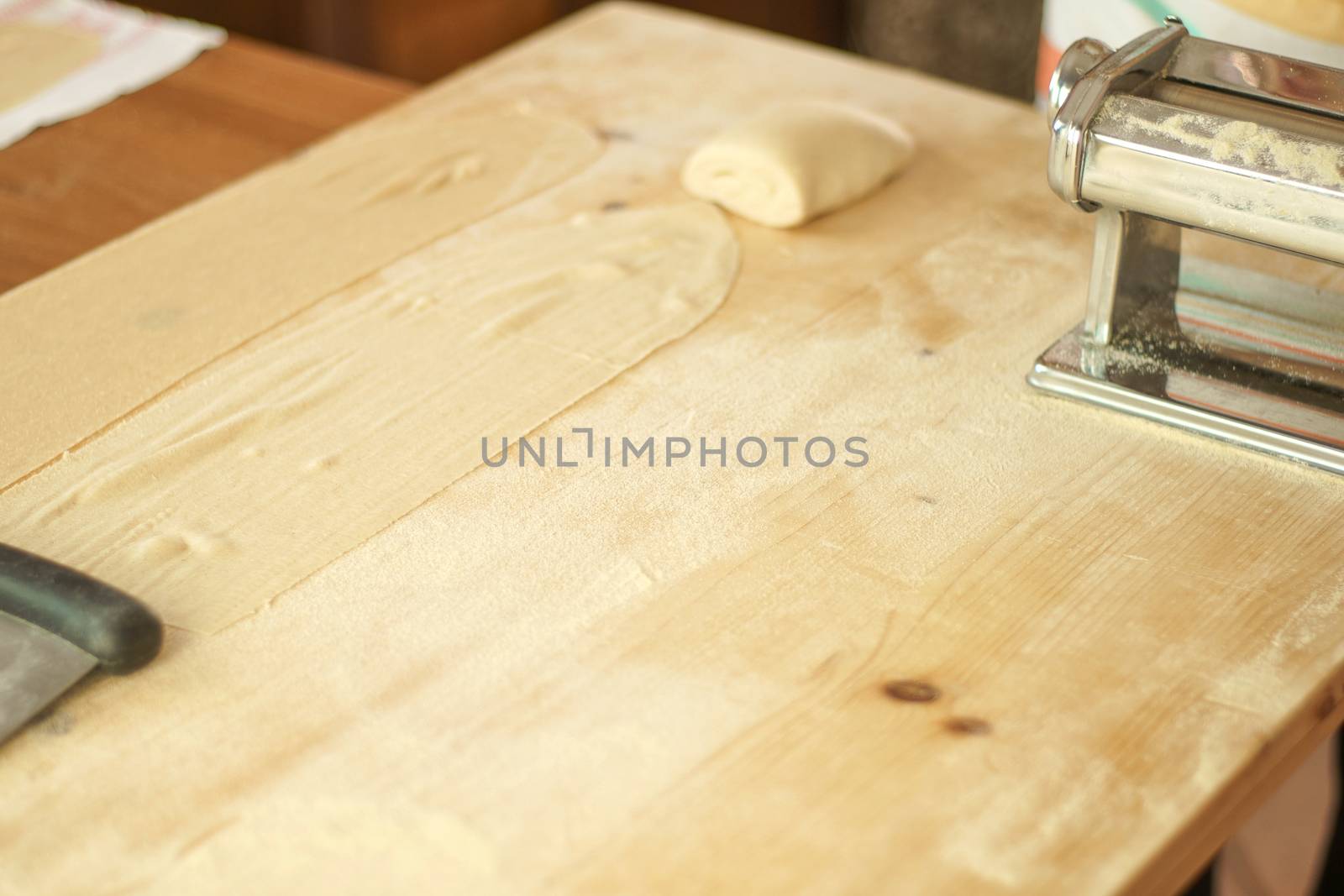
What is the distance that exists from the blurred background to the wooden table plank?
0.86 meters

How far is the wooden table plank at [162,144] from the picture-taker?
1064 mm

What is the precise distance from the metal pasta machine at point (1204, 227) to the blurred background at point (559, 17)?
165 centimetres

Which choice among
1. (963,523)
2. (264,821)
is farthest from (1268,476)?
(264,821)

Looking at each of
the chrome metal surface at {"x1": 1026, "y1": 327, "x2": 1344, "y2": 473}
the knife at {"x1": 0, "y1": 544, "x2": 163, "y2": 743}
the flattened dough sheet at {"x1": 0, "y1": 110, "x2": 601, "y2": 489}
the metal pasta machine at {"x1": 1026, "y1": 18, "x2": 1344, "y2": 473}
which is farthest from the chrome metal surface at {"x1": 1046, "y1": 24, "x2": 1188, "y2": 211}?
the knife at {"x1": 0, "y1": 544, "x2": 163, "y2": 743}

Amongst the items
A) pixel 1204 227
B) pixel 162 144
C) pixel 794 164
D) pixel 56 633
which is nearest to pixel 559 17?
pixel 162 144

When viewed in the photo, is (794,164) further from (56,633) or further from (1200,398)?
(56,633)

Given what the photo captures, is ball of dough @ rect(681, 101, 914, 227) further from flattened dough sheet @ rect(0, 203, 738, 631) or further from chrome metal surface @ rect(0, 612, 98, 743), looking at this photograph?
chrome metal surface @ rect(0, 612, 98, 743)

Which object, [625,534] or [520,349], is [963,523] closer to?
[625,534]

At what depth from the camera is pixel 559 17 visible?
2.61 meters

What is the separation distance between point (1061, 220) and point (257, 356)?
0.60 meters

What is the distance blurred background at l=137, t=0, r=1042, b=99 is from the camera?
88.0 inches

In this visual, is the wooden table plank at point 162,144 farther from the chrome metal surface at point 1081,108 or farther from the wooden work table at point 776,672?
the chrome metal surface at point 1081,108

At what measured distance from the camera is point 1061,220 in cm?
104

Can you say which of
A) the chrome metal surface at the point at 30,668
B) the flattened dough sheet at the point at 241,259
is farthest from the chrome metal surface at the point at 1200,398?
the chrome metal surface at the point at 30,668
